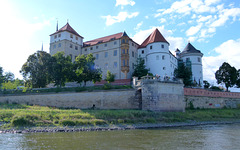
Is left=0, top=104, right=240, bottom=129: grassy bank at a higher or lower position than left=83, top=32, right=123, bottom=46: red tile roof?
lower

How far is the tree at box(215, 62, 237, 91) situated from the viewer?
172 ft

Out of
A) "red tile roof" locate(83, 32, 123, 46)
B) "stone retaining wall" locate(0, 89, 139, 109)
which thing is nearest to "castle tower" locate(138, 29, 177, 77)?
"red tile roof" locate(83, 32, 123, 46)

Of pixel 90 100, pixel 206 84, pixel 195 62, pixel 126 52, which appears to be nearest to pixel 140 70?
pixel 126 52

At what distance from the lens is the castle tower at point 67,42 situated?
49.1 meters

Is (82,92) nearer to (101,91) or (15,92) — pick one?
(101,91)

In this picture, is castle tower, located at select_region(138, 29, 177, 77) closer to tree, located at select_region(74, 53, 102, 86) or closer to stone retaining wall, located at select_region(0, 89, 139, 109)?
tree, located at select_region(74, 53, 102, 86)

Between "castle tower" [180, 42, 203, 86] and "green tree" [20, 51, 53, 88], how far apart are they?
36.2m

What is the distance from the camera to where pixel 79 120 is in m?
21.7

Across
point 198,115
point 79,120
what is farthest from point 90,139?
point 198,115

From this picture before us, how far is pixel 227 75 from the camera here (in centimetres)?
5331

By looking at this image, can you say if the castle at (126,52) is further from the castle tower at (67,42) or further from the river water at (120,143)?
the river water at (120,143)

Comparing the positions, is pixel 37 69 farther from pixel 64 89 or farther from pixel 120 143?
pixel 120 143

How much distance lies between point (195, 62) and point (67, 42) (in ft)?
115

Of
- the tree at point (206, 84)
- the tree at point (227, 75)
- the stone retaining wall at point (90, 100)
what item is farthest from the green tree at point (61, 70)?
the tree at point (227, 75)
